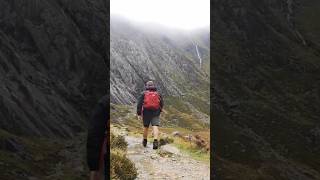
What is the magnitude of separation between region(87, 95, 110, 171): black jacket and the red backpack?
1269 millimetres

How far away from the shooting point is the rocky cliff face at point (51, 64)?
10703 mm

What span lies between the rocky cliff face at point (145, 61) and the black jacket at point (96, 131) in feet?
10.4

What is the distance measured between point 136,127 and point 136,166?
53.3 inches

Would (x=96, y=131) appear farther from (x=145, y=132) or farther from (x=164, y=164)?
(x=164, y=164)

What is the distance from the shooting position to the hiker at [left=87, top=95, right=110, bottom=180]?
10761 millimetres

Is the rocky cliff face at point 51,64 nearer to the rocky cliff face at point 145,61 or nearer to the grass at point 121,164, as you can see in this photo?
the grass at point 121,164

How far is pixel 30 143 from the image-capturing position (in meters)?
10.7

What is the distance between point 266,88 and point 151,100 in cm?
271

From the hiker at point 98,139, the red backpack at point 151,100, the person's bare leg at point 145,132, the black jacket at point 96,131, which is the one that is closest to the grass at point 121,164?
the person's bare leg at point 145,132

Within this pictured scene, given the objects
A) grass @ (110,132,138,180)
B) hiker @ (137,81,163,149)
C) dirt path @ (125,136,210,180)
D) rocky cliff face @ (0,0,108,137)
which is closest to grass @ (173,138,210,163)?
dirt path @ (125,136,210,180)

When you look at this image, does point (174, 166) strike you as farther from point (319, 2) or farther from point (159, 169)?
point (319, 2)

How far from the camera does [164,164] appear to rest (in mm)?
11750

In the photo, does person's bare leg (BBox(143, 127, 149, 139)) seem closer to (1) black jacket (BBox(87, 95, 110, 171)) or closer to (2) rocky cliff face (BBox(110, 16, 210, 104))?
(1) black jacket (BBox(87, 95, 110, 171))

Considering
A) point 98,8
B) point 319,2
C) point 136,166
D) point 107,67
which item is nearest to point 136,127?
point 136,166
